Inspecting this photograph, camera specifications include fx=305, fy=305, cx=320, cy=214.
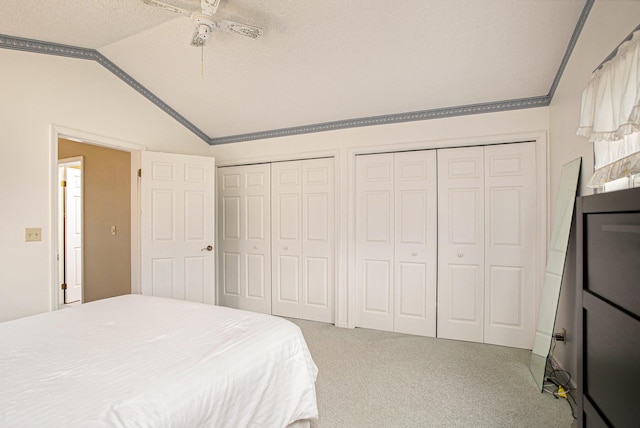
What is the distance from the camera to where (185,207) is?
3488mm

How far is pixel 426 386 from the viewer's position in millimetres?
2199

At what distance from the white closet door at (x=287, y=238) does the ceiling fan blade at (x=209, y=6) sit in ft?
6.48

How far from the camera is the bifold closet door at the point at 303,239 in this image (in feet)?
11.8

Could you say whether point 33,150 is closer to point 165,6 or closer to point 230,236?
point 165,6

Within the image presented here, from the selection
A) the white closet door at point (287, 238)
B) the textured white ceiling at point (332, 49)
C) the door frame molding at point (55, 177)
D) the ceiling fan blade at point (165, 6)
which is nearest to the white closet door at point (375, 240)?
the textured white ceiling at point (332, 49)

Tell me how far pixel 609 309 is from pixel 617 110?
3.43 feet

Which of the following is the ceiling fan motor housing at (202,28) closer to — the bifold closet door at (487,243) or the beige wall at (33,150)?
the beige wall at (33,150)

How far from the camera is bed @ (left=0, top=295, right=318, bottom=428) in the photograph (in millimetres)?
925

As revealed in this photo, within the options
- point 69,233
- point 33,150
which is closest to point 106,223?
point 69,233

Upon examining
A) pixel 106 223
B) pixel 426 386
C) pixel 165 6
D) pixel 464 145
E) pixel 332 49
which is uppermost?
pixel 332 49

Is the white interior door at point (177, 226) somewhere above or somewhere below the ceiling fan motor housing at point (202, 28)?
below

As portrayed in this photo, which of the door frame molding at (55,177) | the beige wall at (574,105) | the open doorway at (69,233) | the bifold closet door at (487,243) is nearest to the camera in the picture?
the beige wall at (574,105)

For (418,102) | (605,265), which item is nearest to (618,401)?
(605,265)

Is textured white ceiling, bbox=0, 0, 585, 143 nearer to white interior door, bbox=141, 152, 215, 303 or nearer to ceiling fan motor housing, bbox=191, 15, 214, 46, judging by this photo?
ceiling fan motor housing, bbox=191, 15, 214, 46
